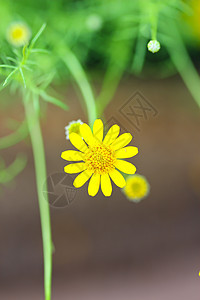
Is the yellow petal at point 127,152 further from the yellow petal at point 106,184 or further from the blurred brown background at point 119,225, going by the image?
the blurred brown background at point 119,225

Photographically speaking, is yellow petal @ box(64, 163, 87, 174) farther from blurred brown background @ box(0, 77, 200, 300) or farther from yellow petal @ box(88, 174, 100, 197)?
blurred brown background @ box(0, 77, 200, 300)

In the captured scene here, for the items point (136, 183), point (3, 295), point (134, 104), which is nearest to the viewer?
point (136, 183)

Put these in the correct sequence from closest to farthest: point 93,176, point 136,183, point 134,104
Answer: point 93,176 < point 136,183 < point 134,104

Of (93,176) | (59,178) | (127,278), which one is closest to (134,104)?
(59,178)

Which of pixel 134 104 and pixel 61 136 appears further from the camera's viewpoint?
pixel 61 136

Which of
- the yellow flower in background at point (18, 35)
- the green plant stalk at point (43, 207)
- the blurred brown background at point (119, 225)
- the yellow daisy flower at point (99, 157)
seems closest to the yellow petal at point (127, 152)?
the yellow daisy flower at point (99, 157)

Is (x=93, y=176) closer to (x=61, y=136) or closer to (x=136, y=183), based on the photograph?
(x=136, y=183)
